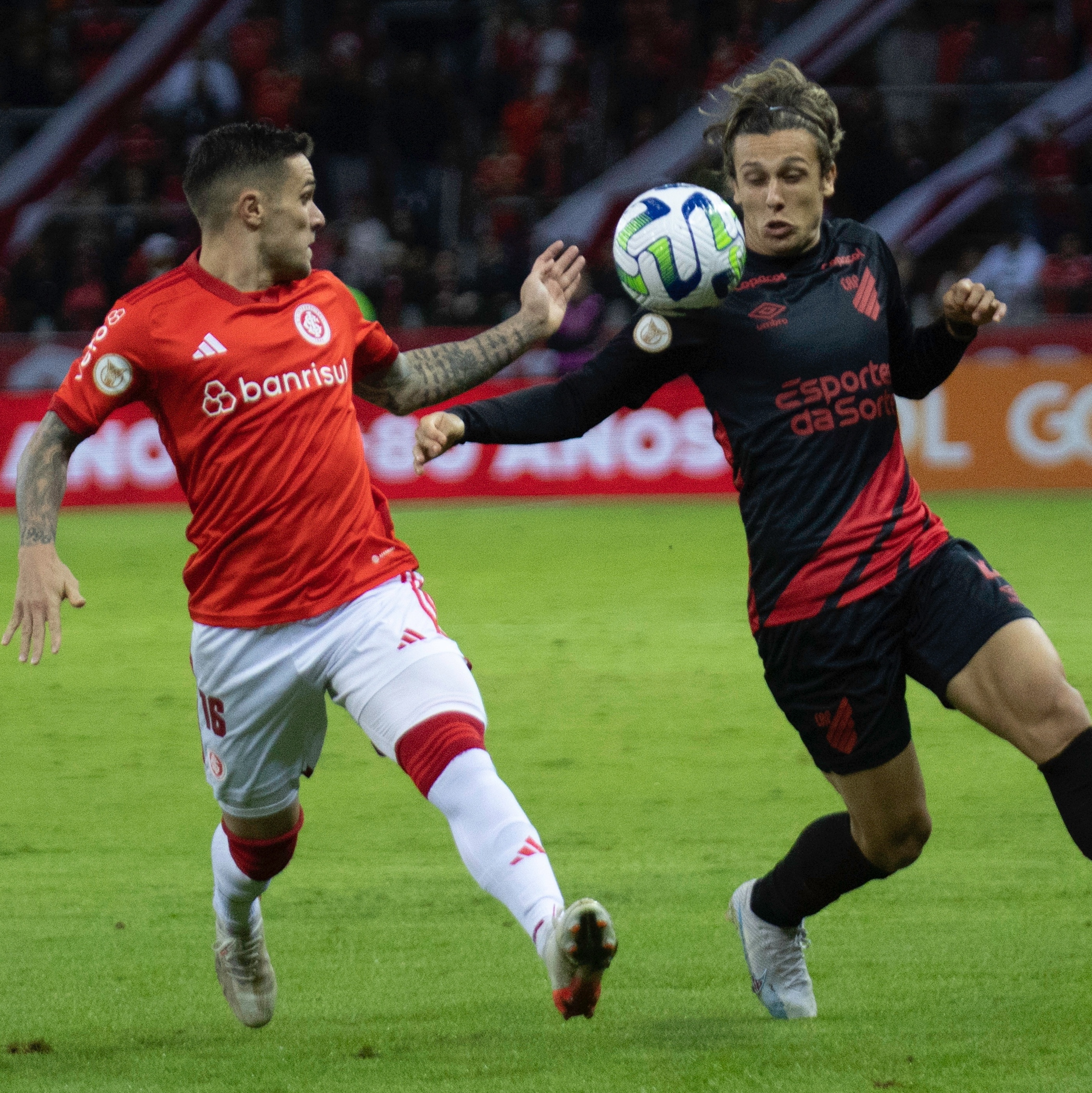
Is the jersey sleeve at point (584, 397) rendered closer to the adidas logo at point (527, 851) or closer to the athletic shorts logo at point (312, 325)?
the athletic shorts logo at point (312, 325)

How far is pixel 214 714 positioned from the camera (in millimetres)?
4402

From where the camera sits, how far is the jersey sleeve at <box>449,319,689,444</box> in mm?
4520

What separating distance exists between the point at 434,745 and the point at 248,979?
1.09 m

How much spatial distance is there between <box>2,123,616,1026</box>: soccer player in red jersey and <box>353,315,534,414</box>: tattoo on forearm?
9.9 inches

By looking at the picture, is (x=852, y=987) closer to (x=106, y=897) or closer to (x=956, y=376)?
(x=106, y=897)

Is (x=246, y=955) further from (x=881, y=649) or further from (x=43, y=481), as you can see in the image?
(x=881, y=649)

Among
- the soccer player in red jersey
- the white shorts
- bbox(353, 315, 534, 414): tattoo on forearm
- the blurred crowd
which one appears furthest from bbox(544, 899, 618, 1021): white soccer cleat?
the blurred crowd

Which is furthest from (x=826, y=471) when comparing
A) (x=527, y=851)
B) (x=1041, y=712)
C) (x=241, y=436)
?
→ (x=241, y=436)

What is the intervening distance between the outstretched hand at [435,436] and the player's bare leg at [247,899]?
100 cm

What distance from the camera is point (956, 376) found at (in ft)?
50.1

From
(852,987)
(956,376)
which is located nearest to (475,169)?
(956,376)

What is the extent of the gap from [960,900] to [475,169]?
1596cm

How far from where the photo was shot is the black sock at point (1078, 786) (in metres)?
4.12

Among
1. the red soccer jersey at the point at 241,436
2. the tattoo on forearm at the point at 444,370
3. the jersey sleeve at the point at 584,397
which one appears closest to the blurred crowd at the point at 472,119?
the tattoo on forearm at the point at 444,370
